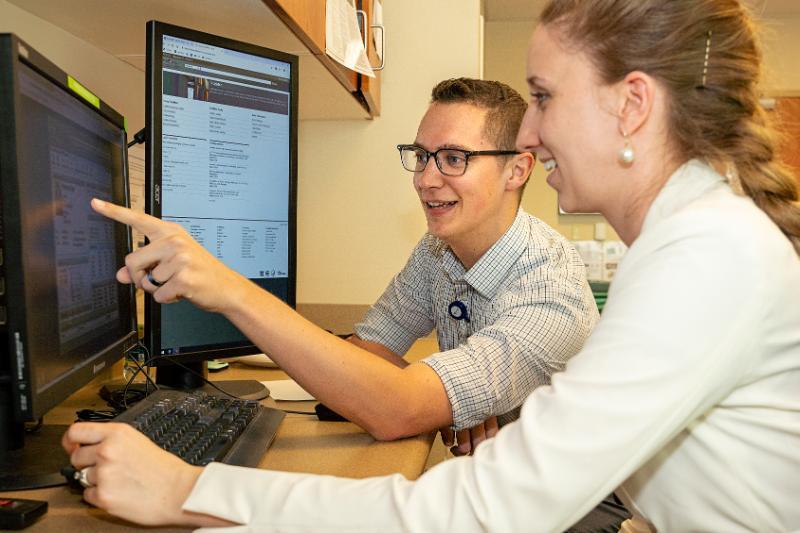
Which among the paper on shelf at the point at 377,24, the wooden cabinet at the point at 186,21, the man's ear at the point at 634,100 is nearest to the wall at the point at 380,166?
the paper on shelf at the point at 377,24

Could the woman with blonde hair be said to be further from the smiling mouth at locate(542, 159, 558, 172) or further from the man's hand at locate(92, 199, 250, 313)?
the man's hand at locate(92, 199, 250, 313)

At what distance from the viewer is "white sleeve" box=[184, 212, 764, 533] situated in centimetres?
64

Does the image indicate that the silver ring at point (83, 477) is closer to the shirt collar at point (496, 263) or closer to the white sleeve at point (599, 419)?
the white sleeve at point (599, 419)

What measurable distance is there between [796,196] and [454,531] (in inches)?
20.8

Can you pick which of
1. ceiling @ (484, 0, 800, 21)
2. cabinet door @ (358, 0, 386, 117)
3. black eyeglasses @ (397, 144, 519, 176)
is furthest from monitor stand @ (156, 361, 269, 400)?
ceiling @ (484, 0, 800, 21)

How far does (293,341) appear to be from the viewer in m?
0.89

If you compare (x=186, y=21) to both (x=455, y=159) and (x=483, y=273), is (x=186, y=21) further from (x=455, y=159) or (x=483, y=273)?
(x=483, y=273)

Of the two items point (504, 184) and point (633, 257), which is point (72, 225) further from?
point (504, 184)

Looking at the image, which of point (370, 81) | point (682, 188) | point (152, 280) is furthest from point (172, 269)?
point (370, 81)

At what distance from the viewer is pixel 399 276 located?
1.64m

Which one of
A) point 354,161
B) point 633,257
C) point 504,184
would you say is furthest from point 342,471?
point 354,161

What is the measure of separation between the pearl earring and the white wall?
1485 millimetres

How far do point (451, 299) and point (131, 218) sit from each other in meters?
0.82

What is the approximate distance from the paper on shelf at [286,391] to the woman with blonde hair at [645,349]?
57 cm
